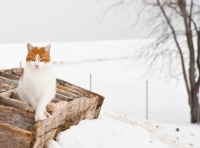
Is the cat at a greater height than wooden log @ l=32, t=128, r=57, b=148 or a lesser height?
greater

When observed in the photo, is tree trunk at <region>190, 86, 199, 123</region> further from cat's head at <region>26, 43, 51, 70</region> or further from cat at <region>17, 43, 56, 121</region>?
cat's head at <region>26, 43, 51, 70</region>

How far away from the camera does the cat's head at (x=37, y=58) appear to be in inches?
143

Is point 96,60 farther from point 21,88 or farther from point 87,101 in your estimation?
point 21,88

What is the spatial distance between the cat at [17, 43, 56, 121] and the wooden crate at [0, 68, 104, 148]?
0.49ft

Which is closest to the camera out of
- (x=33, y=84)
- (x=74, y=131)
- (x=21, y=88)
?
(x=33, y=84)

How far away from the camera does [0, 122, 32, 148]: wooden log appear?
3816mm

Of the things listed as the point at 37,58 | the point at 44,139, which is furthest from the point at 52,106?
the point at 37,58

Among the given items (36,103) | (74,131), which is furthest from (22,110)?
(74,131)

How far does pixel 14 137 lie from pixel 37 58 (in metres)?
0.79

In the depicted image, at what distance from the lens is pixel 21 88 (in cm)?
399

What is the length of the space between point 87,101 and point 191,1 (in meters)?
5.19

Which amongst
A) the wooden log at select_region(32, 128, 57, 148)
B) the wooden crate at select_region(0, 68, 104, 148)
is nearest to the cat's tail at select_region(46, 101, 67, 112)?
the wooden crate at select_region(0, 68, 104, 148)

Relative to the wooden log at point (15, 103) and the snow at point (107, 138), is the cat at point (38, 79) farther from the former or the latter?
the snow at point (107, 138)

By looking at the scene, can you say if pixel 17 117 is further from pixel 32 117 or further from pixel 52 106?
pixel 52 106
